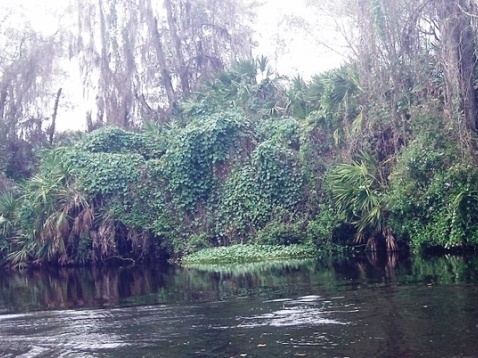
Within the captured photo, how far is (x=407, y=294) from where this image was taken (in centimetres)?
1221

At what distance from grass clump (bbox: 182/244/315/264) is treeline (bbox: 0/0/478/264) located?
0.55 m

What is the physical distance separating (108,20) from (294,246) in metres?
15.9

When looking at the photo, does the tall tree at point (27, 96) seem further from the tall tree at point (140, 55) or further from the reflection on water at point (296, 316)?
the reflection on water at point (296, 316)

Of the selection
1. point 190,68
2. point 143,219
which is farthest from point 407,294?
point 190,68

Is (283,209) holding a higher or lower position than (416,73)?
lower

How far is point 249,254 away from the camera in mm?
23641

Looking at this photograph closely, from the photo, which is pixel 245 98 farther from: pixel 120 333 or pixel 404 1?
pixel 120 333

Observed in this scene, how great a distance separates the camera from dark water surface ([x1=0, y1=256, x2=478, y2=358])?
8797 mm

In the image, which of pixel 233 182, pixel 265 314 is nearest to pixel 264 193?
pixel 233 182

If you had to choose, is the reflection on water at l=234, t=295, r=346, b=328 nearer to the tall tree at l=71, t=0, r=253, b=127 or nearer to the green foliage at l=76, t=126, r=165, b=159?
the green foliage at l=76, t=126, r=165, b=159

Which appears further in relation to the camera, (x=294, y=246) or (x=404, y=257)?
(x=294, y=246)

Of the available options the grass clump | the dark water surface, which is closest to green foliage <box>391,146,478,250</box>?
the dark water surface

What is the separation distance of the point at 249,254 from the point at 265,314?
12.2m

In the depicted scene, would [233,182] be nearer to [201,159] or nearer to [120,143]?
[201,159]
